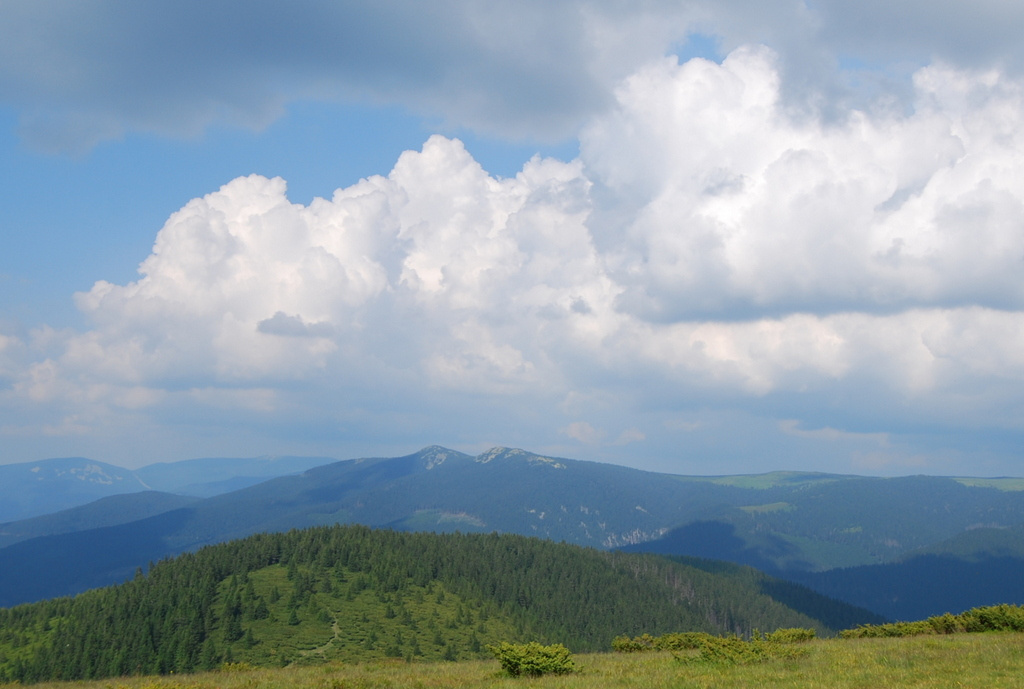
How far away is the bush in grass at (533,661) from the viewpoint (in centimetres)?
3559

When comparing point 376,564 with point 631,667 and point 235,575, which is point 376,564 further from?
point 631,667

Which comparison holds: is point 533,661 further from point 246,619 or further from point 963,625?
point 246,619

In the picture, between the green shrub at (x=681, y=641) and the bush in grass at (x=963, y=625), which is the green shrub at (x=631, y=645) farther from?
the bush in grass at (x=963, y=625)

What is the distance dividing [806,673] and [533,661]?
13.2 metres

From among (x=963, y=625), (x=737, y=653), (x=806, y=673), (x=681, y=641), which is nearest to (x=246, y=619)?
(x=681, y=641)

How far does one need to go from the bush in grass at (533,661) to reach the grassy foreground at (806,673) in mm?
852

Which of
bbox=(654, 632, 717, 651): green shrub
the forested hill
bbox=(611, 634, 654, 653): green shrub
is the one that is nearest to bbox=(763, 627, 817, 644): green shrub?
bbox=(654, 632, 717, 651): green shrub

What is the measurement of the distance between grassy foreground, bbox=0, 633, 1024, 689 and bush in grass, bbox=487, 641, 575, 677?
85 cm

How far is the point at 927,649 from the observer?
118 ft

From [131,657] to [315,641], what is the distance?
134 feet

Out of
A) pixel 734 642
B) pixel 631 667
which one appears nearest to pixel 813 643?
pixel 734 642

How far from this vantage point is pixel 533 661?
35688 millimetres

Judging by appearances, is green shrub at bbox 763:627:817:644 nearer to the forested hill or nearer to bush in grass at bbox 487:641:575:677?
bush in grass at bbox 487:641:575:677

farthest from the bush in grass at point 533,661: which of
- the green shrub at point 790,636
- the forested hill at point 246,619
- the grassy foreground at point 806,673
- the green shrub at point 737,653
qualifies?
the forested hill at point 246,619
